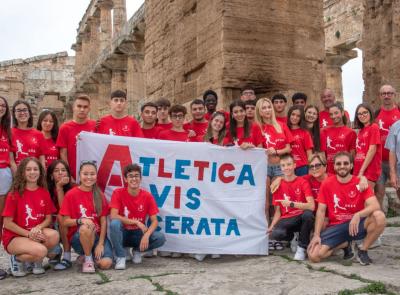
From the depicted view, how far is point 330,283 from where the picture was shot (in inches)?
156

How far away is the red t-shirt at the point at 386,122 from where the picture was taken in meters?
6.04

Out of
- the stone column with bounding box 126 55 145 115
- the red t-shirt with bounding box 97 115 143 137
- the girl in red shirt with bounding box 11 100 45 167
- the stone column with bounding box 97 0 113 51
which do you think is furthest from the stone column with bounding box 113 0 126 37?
A: the girl in red shirt with bounding box 11 100 45 167

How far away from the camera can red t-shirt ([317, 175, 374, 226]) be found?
4.82m

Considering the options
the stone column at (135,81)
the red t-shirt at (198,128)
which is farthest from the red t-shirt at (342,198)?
the stone column at (135,81)

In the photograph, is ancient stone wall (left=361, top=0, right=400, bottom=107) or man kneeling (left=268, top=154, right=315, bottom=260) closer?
man kneeling (left=268, top=154, right=315, bottom=260)

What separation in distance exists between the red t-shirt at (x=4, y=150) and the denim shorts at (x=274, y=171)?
2.76m

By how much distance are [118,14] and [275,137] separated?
25.7 m

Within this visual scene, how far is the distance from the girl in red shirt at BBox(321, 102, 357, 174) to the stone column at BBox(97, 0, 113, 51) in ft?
85.5

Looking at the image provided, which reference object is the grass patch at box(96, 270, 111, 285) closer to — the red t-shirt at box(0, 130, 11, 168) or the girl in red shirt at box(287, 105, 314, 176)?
the red t-shirt at box(0, 130, 11, 168)

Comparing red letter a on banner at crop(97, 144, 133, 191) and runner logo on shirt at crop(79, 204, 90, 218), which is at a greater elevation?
red letter a on banner at crop(97, 144, 133, 191)

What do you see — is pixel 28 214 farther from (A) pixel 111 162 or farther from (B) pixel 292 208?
(B) pixel 292 208

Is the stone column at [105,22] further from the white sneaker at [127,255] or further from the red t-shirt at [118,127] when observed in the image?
the white sneaker at [127,255]

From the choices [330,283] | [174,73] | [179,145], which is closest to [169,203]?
[179,145]

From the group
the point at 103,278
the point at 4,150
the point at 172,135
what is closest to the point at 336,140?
the point at 172,135
